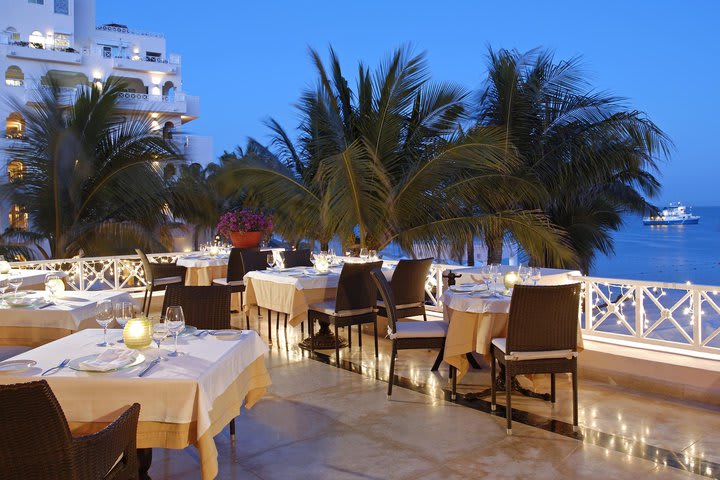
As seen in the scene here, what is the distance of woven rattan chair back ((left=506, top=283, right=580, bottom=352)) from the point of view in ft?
13.5

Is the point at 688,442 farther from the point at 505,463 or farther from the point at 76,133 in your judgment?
the point at 76,133

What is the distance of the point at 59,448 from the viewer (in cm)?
211

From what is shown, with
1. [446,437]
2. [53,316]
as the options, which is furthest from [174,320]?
[446,437]

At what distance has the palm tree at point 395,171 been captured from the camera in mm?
7824

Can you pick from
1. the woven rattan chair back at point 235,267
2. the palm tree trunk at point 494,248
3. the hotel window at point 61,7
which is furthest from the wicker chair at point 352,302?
the hotel window at point 61,7

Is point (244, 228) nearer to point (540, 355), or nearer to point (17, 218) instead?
point (17, 218)

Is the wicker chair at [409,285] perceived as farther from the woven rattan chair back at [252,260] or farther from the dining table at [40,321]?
the dining table at [40,321]

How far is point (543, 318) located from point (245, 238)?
6.32 meters

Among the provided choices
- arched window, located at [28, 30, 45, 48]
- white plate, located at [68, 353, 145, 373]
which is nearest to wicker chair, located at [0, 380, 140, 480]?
white plate, located at [68, 353, 145, 373]

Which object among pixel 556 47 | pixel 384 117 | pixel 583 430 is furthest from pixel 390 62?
pixel 583 430

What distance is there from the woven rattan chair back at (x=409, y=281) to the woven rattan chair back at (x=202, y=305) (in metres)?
2.31

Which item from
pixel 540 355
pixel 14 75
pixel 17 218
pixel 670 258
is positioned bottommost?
pixel 670 258

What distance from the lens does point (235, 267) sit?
8.38 metres

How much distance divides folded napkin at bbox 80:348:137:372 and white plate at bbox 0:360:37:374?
249mm
